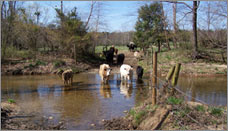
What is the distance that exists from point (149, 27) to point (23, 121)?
22.3 m

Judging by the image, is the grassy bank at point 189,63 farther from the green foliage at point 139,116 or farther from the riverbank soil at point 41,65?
the green foliage at point 139,116

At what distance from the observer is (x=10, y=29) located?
20.4 m

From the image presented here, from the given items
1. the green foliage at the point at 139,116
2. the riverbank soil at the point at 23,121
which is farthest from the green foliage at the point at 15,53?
the green foliage at the point at 139,116

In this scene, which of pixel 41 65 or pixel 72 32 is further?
pixel 72 32

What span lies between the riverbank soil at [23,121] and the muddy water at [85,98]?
11.5 inches

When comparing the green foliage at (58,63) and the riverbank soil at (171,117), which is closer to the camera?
the riverbank soil at (171,117)

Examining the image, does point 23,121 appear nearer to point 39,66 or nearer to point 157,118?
point 157,118

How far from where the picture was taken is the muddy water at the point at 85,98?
7.94 metres

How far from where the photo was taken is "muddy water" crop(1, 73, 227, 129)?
26.1 ft

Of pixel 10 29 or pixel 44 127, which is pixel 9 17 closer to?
pixel 10 29

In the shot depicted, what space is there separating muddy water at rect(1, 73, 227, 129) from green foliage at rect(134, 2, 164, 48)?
1272cm

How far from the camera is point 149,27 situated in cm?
2762

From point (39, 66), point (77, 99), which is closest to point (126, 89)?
point (77, 99)

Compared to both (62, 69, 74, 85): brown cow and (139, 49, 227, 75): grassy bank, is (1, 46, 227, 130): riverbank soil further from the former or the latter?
(139, 49, 227, 75): grassy bank
